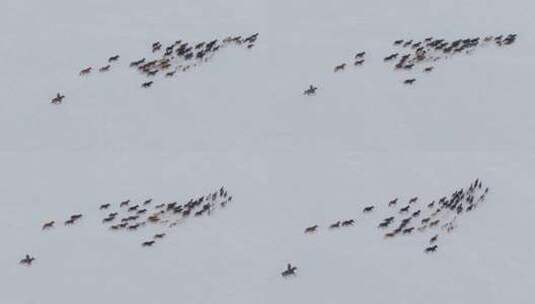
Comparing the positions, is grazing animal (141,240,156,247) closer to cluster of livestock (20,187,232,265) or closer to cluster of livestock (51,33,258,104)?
cluster of livestock (20,187,232,265)

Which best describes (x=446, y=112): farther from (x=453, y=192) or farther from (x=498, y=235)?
(x=498, y=235)

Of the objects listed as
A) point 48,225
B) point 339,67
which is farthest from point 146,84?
point 48,225

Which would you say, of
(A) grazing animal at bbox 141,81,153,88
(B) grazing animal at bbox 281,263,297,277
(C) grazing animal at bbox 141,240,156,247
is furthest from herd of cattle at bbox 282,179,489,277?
(A) grazing animal at bbox 141,81,153,88

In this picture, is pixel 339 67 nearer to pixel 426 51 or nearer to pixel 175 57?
pixel 426 51

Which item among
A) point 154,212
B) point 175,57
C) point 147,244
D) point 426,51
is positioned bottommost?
point 147,244

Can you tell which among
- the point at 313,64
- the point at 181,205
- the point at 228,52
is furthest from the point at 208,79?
the point at 181,205

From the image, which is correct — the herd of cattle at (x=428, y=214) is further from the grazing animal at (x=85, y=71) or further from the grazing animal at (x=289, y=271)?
the grazing animal at (x=85, y=71)
